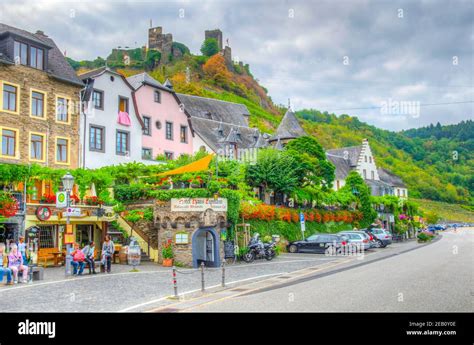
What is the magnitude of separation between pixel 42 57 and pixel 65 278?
18.5 m

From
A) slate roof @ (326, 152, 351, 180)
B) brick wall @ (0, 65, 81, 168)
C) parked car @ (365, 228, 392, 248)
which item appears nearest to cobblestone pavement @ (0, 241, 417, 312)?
brick wall @ (0, 65, 81, 168)

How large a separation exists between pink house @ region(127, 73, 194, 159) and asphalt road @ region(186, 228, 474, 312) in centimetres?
2700

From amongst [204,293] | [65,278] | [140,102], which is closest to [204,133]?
[140,102]

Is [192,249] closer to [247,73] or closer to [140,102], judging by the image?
[140,102]

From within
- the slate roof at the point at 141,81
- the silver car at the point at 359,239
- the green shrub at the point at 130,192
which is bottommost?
the silver car at the point at 359,239

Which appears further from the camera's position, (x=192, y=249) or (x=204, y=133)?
(x=204, y=133)

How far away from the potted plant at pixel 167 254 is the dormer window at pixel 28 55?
Answer: 15478 mm

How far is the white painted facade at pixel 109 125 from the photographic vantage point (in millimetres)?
37281

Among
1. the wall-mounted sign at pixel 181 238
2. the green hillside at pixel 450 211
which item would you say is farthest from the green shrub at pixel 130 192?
the green hillside at pixel 450 211

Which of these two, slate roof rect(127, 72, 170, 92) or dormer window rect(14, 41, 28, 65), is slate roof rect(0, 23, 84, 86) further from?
slate roof rect(127, 72, 170, 92)

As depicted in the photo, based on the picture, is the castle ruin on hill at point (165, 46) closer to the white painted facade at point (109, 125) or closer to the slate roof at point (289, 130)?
the slate roof at point (289, 130)

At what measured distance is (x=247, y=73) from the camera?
15012 centimetres

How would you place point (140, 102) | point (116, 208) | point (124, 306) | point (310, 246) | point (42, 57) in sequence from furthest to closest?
point (140, 102)
point (310, 246)
point (42, 57)
point (116, 208)
point (124, 306)

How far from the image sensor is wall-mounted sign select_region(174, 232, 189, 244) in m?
27.2
